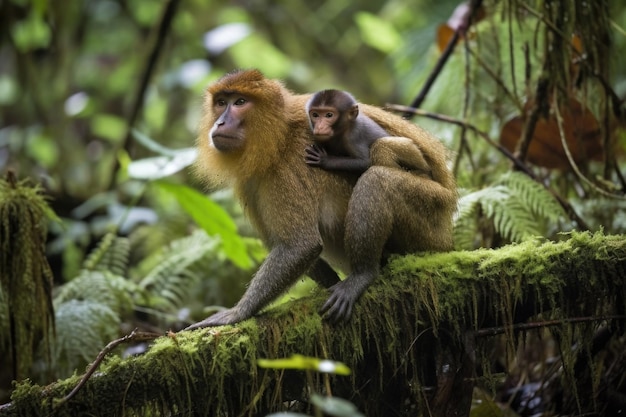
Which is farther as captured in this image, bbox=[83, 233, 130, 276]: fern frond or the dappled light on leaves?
bbox=[83, 233, 130, 276]: fern frond

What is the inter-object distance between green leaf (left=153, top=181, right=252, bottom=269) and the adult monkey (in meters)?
0.55

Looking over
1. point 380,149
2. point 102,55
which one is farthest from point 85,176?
point 380,149

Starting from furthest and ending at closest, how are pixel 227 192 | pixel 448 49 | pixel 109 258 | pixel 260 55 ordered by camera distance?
1. pixel 260 55
2. pixel 227 192
3. pixel 109 258
4. pixel 448 49

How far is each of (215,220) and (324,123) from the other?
1.92 meters

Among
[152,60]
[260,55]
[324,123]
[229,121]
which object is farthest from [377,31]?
[324,123]

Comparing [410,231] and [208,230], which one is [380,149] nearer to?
[410,231]

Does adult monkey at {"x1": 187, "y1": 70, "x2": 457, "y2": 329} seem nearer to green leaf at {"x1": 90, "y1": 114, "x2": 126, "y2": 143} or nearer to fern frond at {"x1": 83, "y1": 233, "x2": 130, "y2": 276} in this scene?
fern frond at {"x1": 83, "y1": 233, "x2": 130, "y2": 276}

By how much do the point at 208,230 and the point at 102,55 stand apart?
12.1m

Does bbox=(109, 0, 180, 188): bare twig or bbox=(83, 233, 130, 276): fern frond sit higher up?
bbox=(109, 0, 180, 188): bare twig

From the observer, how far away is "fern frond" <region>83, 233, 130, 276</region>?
878 centimetres

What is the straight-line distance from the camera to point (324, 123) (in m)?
6.17

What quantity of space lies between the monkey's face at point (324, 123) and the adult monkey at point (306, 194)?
0.27 metres

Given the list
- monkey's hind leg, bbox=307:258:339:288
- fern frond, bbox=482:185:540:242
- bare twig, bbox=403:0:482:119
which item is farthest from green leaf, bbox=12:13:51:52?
fern frond, bbox=482:185:540:242

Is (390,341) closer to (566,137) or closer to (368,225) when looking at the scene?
(368,225)
